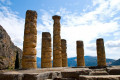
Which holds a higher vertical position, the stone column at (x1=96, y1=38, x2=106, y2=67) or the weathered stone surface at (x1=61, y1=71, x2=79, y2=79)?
the stone column at (x1=96, y1=38, x2=106, y2=67)

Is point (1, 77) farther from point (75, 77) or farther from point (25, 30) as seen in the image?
point (25, 30)

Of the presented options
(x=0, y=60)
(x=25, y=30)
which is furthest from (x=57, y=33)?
(x=0, y=60)

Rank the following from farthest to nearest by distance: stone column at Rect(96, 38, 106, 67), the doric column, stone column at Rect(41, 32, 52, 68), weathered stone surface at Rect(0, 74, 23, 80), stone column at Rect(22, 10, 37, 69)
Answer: the doric column, stone column at Rect(96, 38, 106, 67), stone column at Rect(41, 32, 52, 68), stone column at Rect(22, 10, 37, 69), weathered stone surface at Rect(0, 74, 23, 80)

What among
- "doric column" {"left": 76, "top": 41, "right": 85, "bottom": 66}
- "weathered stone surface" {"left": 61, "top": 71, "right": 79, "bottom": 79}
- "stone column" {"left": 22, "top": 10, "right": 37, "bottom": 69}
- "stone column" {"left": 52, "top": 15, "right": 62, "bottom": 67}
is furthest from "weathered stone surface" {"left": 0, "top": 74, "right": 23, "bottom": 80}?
"doric column" {"left": 76, "top": 41, "right": 85, "bottom": 66}

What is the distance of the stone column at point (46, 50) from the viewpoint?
1600cm

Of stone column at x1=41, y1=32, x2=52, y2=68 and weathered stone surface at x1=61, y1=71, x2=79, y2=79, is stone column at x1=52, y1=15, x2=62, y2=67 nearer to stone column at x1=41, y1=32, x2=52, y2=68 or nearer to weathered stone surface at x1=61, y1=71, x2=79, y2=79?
stone column at x1=41, y1=32, x2=52, y2=68

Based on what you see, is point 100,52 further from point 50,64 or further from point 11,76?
point 11,76

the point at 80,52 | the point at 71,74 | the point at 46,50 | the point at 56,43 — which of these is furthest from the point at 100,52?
the point at 71,74

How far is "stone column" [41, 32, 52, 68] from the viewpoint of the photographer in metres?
16.0

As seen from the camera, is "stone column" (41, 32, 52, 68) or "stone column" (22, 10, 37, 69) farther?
"stone column" (41, 32, 52, 68)

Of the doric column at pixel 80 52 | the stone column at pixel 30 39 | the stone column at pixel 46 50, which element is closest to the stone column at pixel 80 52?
the doric column at pixel 80 52

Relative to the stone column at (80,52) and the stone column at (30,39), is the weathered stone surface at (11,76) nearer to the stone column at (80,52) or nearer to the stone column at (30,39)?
the stone column at (30,39)

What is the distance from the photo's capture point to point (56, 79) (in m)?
5.29

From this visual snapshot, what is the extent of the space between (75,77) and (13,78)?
8.16 ft
